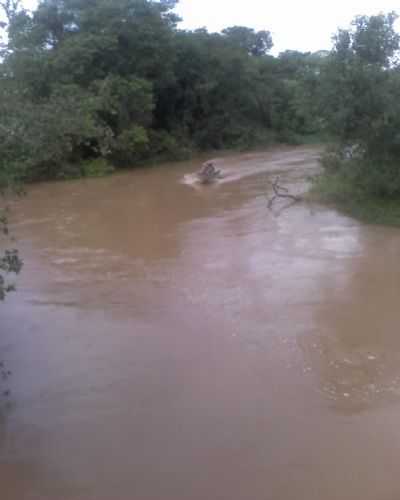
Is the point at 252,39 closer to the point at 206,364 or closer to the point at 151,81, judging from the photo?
the point at 151,81

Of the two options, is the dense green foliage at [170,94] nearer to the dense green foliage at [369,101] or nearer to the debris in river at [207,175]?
the dense green foliage at [369,101]

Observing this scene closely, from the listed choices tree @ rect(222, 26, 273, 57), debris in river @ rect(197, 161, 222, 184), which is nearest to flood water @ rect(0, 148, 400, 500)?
debris in river @ rect(197, 161, 222, 184)

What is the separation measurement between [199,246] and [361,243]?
3491 mm

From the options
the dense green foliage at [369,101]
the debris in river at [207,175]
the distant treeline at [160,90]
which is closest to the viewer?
the distant treeline at [160,90]

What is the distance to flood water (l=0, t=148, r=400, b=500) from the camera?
5629mm

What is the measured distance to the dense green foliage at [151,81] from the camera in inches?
934

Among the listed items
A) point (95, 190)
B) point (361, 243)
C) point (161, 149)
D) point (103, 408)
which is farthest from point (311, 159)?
point (103, 408)

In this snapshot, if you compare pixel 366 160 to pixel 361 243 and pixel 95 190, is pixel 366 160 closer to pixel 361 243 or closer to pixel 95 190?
pixel 361 243

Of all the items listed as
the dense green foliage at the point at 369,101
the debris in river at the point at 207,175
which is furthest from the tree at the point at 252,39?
the dense green foliage at the point at 369,101

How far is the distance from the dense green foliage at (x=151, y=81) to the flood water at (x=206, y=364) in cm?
317

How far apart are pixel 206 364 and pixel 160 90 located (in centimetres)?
2652

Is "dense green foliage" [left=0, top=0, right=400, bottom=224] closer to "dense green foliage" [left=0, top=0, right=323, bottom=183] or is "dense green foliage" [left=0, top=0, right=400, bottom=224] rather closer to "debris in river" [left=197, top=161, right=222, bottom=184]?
"dense green foliage" [left=0, top=0, right=323, bottom=183]

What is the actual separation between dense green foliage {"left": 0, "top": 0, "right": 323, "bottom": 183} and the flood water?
3170 millimetres

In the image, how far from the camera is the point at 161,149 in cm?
3073
